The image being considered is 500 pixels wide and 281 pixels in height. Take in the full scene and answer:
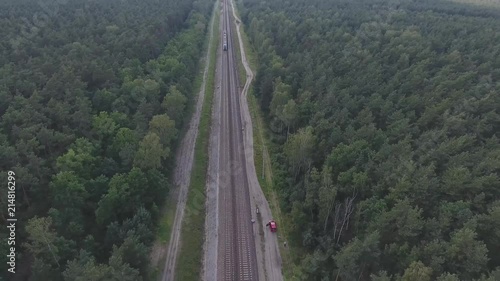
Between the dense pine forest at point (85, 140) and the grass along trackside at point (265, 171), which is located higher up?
the dense pine forest at point (85, 140)

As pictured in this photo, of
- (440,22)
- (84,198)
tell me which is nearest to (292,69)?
(440,22)

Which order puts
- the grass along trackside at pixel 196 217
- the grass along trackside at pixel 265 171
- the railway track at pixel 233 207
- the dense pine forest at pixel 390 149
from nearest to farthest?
1. the dense pine forest at pixel 390 149
2. the grass along trackside at pixel 196 217
3. the railway track at pixel 233 207
4. the grass along trackside at pixel 265 171

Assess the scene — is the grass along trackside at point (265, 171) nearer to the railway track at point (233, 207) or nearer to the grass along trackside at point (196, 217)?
the railway track at point (233, 207)

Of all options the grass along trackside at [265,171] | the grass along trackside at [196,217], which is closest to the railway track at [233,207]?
the grass along trackside at [196,217]

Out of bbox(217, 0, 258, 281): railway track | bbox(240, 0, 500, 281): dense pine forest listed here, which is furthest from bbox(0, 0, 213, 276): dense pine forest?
bbox(240, 0, 500, 281): dense pine forest

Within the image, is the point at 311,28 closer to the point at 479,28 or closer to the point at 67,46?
the point at 479,28

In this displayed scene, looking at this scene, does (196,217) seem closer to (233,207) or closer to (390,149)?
(233,207)
